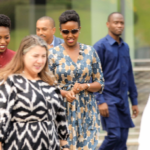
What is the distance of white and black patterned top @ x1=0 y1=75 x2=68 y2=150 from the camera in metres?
3.06

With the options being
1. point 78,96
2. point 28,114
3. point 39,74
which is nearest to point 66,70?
point 78,96

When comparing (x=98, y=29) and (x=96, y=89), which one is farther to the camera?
(x=98, y=29)

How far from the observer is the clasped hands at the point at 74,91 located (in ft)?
13.4

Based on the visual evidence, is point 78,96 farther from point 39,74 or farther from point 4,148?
point 4,148

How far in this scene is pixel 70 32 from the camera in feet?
14.3

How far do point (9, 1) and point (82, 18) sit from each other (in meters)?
1.36

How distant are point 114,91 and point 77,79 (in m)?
1.19

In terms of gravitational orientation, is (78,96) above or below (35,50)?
below

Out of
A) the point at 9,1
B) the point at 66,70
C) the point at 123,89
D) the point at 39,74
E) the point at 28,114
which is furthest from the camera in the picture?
the point at 9,1

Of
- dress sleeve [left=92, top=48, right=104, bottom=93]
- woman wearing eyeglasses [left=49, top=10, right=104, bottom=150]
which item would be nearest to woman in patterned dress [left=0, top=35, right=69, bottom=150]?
woman wearing eyeglasses [left=49, top=10, right=104, bottom=150]

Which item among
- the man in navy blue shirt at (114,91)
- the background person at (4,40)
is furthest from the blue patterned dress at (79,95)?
the man in navy blue shirt at (114,91)

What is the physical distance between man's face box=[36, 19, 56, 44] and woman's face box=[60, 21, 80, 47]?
0.70 m

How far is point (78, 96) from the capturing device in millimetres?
4363

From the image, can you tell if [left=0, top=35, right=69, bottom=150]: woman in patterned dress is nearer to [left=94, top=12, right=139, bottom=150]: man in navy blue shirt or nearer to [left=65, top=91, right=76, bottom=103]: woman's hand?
[left=65, top=91, right=76, bottom=103]: woman's hand
